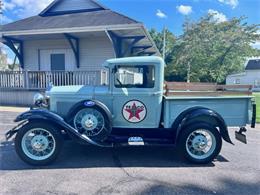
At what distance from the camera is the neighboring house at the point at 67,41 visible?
11680mm

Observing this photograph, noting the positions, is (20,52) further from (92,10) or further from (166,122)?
(166,122)

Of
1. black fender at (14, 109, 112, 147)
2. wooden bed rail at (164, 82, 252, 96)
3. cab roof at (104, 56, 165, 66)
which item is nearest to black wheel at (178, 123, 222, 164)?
wooden bed rail at (164, 82, 252, 96)

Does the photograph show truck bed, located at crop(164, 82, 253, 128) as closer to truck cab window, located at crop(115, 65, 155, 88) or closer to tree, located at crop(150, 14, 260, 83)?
truck cab window, located at crop(115, 65, 155, 88)

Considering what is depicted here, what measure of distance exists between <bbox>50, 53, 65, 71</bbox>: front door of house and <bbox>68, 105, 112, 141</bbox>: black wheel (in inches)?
388

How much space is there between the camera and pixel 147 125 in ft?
16.2

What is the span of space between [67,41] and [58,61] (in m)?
1.31

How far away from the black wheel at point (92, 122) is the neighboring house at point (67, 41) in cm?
656

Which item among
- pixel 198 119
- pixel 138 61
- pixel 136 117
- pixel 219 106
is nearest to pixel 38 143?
pixel 136 117

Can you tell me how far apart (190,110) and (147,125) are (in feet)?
3.09

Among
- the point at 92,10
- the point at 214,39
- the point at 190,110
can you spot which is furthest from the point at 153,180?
the point at 214,39

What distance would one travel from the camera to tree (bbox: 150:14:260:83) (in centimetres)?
2853

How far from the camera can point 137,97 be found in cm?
482

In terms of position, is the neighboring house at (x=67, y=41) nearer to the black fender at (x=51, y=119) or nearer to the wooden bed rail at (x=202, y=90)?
the wooden bed rail at (x=202, y=90)

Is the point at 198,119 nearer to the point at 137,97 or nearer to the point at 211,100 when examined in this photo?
the point at 211,100
